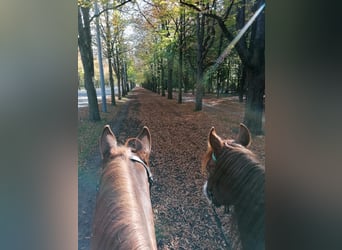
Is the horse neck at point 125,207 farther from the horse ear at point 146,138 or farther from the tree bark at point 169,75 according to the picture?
the tree bark at point 169,75

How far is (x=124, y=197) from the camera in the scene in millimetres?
1095

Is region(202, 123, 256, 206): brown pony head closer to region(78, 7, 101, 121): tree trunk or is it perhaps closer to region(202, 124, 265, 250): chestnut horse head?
region(202, 124, 265, 250): chestnut horse head

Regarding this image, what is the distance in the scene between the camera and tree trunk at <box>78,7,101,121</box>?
127 cm

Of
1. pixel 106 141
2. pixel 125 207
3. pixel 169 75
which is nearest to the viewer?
pixel 125 207

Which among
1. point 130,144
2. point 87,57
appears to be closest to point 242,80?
point 130,144

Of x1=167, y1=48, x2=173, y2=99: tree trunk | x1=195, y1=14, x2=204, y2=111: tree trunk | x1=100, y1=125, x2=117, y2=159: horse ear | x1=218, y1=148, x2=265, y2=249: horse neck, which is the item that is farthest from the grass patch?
x1=218, y1=148, x2=265, y2=249: horse neck

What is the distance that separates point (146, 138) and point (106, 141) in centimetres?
18

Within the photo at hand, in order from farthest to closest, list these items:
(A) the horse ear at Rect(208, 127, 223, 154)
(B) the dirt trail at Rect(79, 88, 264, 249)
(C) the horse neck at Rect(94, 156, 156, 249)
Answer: (A) the horse ear at Rect(208, 127, 223, 154) < (B) the dirt trail at Rect(79, 88, 264, 249) < (C) the horse neck at Rect(94, 156, 156, 249)

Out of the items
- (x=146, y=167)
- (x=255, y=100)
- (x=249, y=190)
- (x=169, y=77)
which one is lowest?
(x=249, y=190)

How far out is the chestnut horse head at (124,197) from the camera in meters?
1.01

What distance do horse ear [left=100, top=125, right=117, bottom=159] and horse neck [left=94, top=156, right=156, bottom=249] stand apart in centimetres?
6

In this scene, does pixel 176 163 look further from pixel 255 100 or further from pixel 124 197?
pixel 255 100

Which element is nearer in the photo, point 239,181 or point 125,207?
point 125,207

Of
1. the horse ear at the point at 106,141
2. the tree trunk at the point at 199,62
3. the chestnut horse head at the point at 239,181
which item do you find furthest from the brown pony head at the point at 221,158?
the horse ear at the point at 106,141
